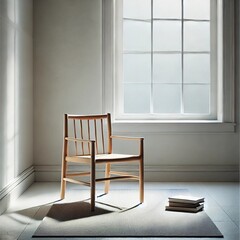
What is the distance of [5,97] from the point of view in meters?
3.67

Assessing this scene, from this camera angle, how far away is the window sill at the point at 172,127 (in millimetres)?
4930

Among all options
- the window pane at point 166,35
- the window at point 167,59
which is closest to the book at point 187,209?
the window at point 167,59

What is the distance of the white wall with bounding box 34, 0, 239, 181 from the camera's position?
16.1 feet

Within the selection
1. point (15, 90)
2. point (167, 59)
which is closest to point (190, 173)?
point (167, 59)

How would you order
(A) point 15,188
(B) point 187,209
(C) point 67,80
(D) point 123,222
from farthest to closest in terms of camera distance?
(C) point 67,80 < (A) point 15,188 < (B) point 187,209 < (D) point 123,222

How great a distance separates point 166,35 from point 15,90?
196 cm

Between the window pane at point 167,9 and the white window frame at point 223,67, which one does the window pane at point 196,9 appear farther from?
the white window frame at point 223,67

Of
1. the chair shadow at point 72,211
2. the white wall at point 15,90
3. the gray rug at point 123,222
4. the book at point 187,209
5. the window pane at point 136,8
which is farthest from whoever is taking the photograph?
the window pane at point 136,8

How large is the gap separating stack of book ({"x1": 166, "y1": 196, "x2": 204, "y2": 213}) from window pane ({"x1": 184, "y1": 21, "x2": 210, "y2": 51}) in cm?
215

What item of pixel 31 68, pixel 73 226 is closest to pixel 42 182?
pixel 31 68

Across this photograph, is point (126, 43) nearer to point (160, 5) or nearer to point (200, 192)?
point (160, 5)

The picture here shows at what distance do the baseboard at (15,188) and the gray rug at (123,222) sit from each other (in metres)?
0.37

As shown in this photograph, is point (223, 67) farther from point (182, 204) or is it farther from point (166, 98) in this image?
point (182, 204)

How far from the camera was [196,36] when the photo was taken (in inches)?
203
